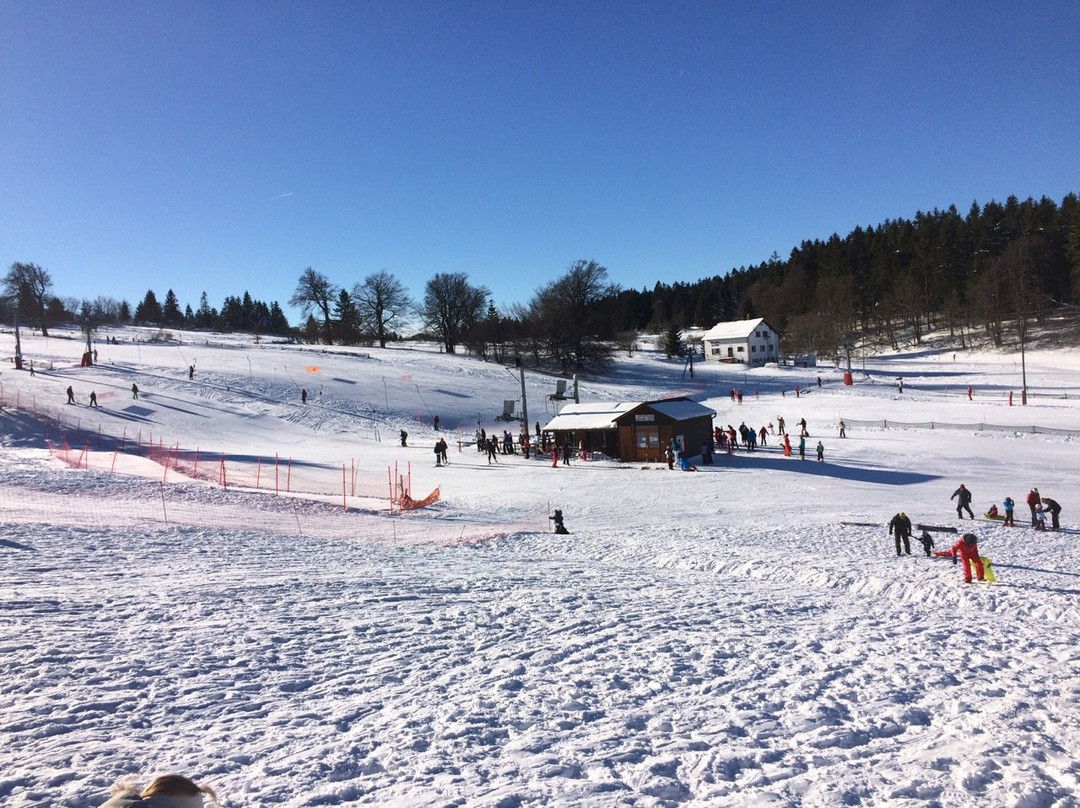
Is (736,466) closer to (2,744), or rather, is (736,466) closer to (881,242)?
(2,744)

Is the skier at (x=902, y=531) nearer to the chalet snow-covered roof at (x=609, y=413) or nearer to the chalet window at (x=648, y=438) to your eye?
the chalet snow-covered roof at (x=609, y=413)

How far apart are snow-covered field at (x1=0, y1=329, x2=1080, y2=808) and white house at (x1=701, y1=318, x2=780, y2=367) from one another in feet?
214

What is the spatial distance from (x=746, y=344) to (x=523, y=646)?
285ft

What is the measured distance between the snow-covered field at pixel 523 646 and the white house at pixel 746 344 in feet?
214

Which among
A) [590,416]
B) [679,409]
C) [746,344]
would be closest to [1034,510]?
[679,409]

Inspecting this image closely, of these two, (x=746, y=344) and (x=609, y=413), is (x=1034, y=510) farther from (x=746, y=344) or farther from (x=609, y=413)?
(x=746, y=344)


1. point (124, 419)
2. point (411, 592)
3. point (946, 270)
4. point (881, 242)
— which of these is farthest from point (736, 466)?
point (881, 242)

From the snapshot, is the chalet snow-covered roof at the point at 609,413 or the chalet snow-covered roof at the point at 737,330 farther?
the chalet snow-covered roof at the point at 737,330

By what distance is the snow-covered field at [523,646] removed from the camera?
5.31 m

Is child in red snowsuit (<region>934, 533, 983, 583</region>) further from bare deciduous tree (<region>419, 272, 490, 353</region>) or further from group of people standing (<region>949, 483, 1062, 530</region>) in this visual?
bare deciduous tree (<region>419, 272, 490, 353</region>)

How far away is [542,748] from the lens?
5.77m

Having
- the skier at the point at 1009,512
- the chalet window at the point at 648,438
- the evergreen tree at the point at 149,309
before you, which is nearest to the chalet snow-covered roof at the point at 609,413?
the chalet window at the point at 648,438

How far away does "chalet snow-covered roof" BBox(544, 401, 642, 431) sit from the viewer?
35281mm

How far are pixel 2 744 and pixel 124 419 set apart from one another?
125 feet
